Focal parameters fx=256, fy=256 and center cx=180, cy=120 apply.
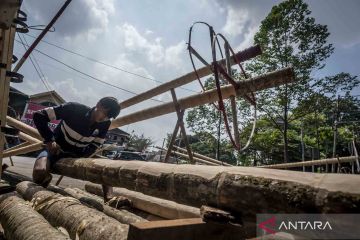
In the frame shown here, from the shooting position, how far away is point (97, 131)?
15.6 ft

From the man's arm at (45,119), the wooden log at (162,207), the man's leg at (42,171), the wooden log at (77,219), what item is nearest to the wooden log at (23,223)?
the wooden log at (77,219)

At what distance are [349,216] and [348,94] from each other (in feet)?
72.0

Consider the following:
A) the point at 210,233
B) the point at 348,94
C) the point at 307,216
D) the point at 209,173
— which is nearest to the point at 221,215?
the point at 210,233

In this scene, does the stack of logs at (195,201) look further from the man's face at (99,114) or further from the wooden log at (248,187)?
the man's face at (99,114)

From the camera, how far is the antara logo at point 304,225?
1173 millimetres

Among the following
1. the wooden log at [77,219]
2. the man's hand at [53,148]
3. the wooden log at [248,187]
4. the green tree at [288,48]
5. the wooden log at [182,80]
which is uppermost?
the green tree at [288,48]

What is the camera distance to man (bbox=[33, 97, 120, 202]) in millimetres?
4066

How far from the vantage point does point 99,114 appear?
437 cm

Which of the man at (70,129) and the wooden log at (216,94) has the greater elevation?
the wooden log at (216,94)

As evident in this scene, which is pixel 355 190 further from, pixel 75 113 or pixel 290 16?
pixel 290 16

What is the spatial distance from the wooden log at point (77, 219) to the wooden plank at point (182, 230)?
466mm

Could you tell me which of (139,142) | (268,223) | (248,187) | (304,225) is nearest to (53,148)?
(248,187)

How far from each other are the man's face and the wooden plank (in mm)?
3164

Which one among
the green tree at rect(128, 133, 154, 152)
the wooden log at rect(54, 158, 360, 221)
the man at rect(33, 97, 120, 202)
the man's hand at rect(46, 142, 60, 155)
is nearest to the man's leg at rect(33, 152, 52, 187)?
the man at rect(33, 97, 120, 202)
